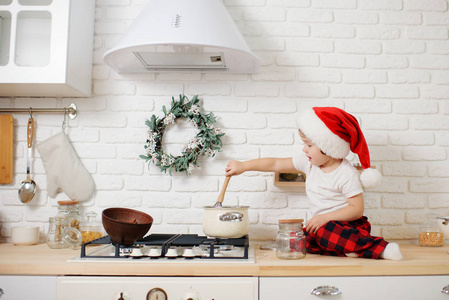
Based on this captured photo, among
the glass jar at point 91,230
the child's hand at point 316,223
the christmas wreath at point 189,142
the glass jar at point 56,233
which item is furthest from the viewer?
the christmas wreath at point 189,142

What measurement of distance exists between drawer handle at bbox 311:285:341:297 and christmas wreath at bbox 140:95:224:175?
0.83m

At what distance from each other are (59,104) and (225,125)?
33.9 inches

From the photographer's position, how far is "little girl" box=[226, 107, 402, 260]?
150 centimetres

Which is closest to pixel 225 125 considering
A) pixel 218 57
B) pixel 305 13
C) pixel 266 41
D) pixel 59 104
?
pixel 218 57

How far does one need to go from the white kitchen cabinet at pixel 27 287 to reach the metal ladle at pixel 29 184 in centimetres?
61

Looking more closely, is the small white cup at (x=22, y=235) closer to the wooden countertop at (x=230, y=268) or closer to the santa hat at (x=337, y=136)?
the wooden countertop at (x=230, y=268)

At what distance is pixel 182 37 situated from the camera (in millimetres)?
1473

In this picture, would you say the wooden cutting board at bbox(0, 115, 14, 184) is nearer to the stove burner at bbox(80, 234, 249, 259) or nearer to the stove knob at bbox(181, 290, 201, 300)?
the stove burner at bbox(80, 234, 249, 259)

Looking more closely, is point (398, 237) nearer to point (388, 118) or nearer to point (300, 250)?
point (388, 118)

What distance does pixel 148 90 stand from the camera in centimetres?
200

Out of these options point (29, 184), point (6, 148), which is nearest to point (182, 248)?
point (29, 184)

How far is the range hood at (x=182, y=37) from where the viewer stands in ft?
4.89

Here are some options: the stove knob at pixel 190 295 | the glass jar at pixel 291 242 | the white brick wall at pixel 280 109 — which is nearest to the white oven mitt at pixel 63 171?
the white brick wall at pixel 280 109

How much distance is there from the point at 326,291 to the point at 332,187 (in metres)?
0.45
